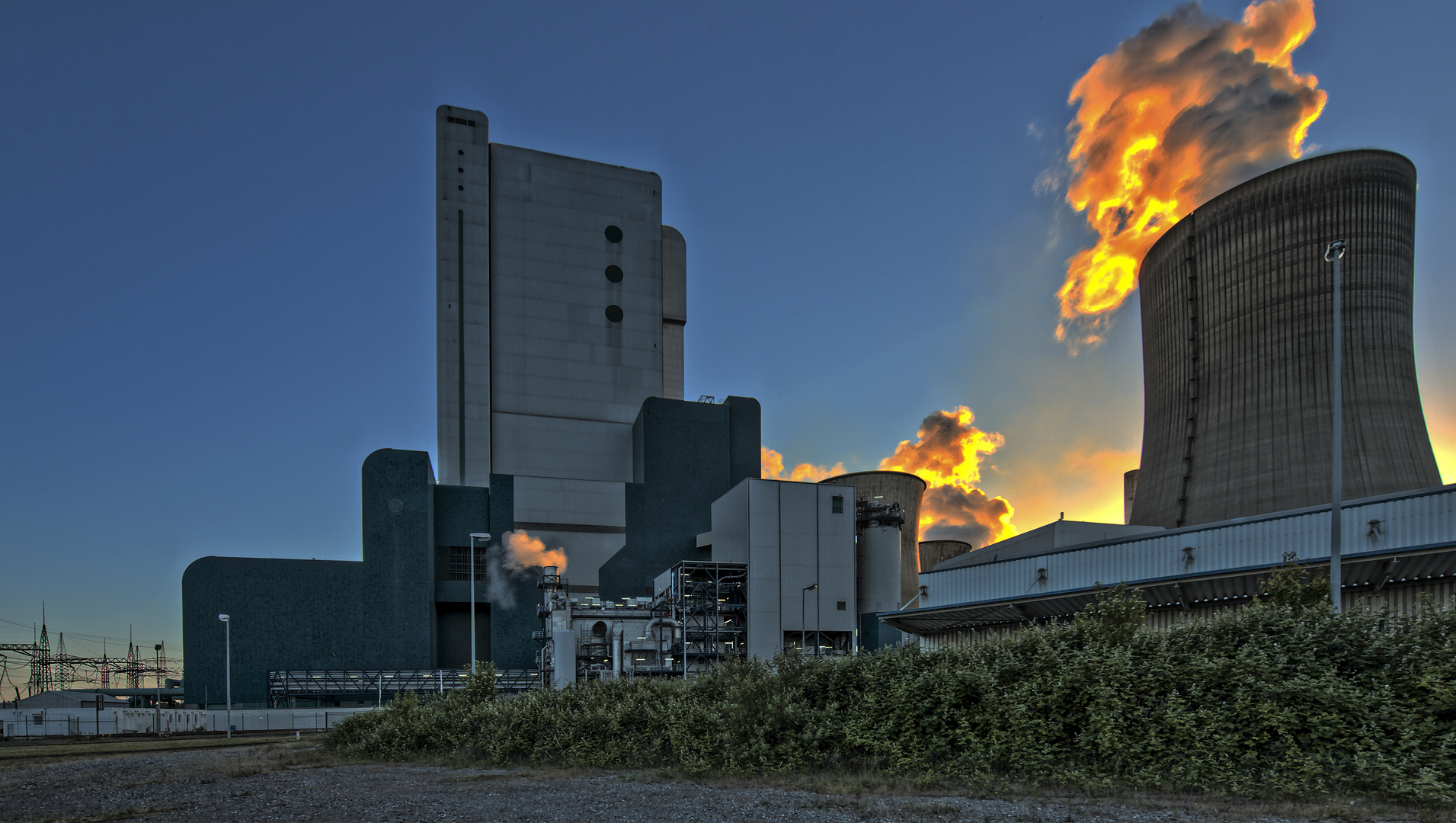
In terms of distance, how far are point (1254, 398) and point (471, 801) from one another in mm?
33340

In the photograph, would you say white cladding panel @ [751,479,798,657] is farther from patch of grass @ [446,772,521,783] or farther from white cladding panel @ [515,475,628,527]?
patch of grass @ [446,772,521,783]

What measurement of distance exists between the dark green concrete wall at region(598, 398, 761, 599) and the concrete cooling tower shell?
8.38 meters

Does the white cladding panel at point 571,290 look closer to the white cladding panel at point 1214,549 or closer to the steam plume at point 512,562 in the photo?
the steam plume at point 512,562

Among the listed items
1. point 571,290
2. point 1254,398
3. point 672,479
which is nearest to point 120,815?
point 1254,398

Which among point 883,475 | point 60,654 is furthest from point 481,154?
point 60,654

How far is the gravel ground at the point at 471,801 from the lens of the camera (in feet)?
30.7

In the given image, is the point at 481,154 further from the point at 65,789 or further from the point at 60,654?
the point at 60,654

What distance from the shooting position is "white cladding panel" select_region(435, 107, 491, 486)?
206 ft

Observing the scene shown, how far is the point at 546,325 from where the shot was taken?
6775 centimetres

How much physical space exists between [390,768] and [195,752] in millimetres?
13008

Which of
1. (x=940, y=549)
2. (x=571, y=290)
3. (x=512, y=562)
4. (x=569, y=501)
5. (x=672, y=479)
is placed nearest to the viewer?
(x=512, y=562)

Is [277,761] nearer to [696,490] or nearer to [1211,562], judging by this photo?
[1211,562]

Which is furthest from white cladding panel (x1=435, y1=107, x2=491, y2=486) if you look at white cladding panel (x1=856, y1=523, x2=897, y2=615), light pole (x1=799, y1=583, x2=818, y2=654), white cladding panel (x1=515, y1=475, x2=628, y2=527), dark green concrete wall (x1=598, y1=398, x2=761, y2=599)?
white cladding panel (x1=856, y1=523, x2=897, y2=615)

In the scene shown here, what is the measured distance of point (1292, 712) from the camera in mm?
9656
